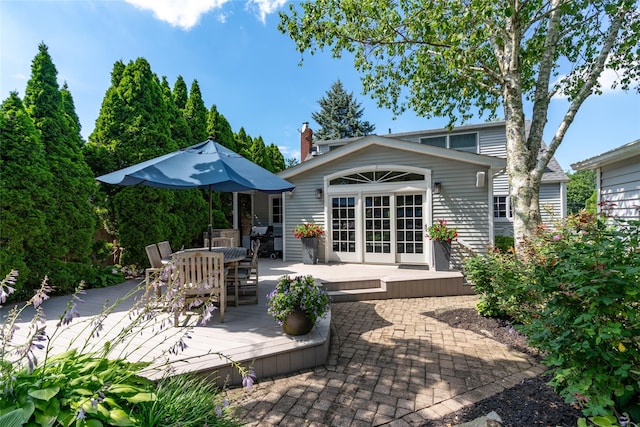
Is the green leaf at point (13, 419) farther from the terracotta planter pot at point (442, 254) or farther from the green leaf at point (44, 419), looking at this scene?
the terracotta planter pot at point (442, 254)

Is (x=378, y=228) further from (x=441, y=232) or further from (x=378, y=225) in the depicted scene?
(x=441, y=232)

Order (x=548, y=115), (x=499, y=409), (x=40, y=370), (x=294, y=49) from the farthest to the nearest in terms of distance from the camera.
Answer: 1. (x=294, y=49)
2. (x=548, y=115)
3. (x=499, y=409)
4. (x=40, y=370)

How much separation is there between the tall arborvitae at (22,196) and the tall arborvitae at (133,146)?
165 cm

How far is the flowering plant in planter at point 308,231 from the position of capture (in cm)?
815

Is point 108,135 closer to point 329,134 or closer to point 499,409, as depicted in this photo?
point 499,409

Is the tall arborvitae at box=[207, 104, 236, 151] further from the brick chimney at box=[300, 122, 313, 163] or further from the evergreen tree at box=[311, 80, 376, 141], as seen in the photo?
the evergreen tree at box=[311, 80, 376, 141]

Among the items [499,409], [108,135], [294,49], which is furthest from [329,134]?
[499,409]

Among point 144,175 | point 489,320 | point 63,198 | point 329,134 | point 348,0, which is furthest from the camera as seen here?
point 329,134

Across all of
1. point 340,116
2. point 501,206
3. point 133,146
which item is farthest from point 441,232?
point 340,116

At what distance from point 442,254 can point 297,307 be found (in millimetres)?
4741

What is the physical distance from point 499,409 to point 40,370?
3042 millimetres

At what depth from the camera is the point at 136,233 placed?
6.44m

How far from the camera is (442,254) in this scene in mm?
6863

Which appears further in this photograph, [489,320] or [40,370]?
[489,320]
